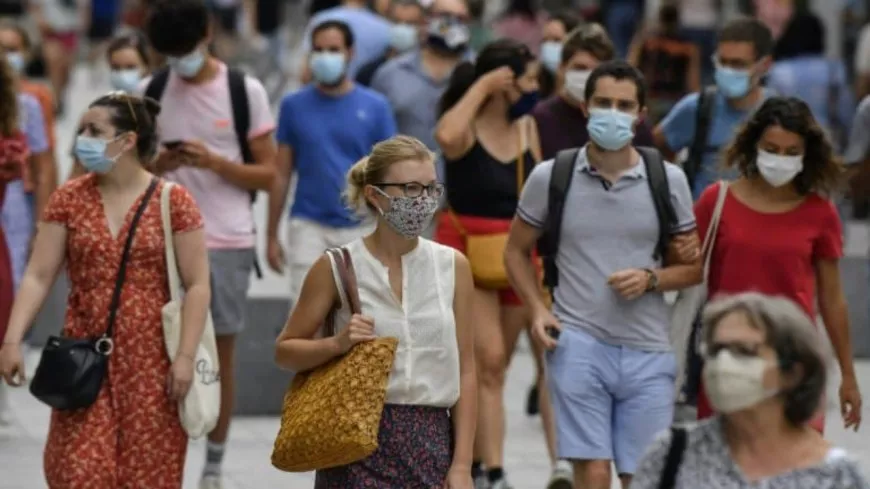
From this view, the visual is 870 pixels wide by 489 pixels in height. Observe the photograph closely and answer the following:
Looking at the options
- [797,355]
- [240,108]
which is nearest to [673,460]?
[797,355]

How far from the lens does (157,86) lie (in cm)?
916

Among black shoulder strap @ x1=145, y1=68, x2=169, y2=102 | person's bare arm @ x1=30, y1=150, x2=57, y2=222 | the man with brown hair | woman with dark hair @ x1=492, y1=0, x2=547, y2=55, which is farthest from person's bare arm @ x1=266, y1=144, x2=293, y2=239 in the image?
woman with dark hair @ x1=492, y1=0, x2=547, y2=55

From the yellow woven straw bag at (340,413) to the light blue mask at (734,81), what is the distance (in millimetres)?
3333

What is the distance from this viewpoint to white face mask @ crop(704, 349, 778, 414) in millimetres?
4680

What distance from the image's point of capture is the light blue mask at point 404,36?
1248 cm

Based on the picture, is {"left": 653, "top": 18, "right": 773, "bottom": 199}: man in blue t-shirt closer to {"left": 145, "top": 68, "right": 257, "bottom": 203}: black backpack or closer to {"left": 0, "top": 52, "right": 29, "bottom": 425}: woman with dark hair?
{"left": 145, "top": 68, "right": 257, "bottom": 203}: black backpack

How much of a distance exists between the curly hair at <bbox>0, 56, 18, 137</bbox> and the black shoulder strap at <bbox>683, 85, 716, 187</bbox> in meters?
2.80

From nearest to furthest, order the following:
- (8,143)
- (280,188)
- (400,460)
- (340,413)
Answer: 1. (340,413)
2. (400,460)
3. (8,143)
4. (280,188)

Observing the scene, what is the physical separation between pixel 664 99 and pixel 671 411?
27.6 ft

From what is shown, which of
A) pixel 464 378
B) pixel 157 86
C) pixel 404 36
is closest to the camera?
pixel 464 378

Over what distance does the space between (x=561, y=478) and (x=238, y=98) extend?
198 cm

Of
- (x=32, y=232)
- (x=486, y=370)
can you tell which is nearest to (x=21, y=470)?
(x=32, y=232)

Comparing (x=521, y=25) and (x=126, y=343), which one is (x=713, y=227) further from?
(x=521, y=25)

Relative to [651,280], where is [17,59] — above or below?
below
